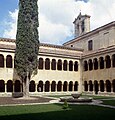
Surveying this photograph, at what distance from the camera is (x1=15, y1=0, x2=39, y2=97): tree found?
28.1 metres

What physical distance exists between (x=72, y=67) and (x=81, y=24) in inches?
403

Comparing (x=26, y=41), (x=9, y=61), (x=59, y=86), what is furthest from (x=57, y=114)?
(x=59, y=86)

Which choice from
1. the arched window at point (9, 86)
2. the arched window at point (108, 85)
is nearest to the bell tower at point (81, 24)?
the arched window at point (108, 85)

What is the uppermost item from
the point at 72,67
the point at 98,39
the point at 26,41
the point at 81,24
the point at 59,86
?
the point at 81,24

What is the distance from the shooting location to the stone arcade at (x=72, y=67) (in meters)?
34.4

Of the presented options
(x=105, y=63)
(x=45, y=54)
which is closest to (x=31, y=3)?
(x=45, y=54)

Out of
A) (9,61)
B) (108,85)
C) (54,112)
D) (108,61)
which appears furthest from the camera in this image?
(108,85)

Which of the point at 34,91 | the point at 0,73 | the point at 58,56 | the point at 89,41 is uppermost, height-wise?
the point at 89,41

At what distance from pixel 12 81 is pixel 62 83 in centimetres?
840

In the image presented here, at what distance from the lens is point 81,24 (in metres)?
46.9

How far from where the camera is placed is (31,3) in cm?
2852

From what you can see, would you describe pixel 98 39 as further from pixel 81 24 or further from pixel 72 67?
pixel 81 24

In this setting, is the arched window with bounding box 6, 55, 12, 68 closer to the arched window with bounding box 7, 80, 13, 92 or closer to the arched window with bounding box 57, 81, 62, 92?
the arched window with bounding box 7, 80, 13, 92

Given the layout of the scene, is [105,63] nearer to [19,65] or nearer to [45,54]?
[45,54]
